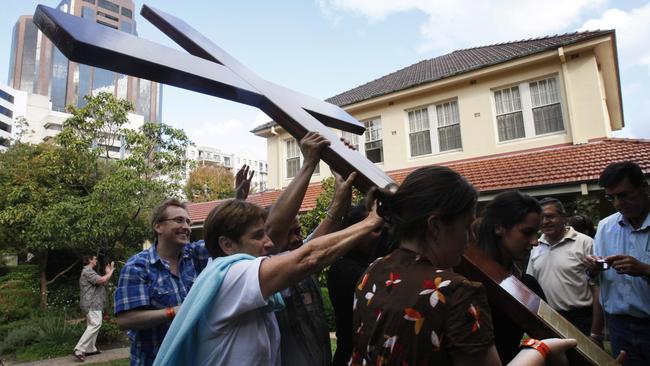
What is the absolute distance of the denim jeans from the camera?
9.27ft

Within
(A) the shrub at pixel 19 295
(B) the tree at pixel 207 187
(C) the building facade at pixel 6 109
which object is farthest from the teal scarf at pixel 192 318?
(C) the building facade at pixel 6 109

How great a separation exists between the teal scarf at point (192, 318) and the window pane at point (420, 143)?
13052 mm

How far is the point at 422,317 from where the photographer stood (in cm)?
114

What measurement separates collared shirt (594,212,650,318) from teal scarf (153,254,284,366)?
2935 millimetres

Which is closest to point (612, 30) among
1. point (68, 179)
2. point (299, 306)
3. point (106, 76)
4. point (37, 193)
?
point (299, 306)

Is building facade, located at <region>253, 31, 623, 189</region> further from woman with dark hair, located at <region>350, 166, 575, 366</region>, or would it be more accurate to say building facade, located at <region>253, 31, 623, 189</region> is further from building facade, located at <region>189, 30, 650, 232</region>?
woman with dark hair, located at <region>350, 166, 575, 366</region>

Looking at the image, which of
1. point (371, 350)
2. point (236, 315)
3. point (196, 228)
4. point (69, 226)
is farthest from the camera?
point (196, 228)

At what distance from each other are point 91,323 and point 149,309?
7034 mm

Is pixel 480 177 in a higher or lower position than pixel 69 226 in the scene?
higher

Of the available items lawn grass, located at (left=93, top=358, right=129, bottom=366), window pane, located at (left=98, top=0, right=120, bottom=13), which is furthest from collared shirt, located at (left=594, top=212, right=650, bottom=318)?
window pane, located at (left=98, top=0, right=120, bottom=13)

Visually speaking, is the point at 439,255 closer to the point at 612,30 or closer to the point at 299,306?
the point at 299,306

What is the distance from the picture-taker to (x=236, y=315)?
5.02ft

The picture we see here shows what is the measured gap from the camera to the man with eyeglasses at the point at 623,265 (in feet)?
9.30

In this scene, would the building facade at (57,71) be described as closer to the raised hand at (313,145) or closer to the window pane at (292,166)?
the window pane at (292,166)
